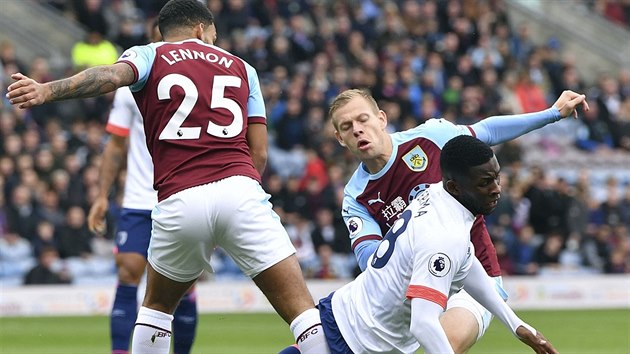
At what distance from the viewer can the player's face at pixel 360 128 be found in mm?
7457

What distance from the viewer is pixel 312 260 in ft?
62.5

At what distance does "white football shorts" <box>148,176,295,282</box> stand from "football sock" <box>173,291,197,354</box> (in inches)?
94.8

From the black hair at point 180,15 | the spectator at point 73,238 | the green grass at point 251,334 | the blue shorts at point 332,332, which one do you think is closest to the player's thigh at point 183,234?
the blue shorts at point 332,332

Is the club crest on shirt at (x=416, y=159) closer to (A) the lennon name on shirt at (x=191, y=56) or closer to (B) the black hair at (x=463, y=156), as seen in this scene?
(B) the black hair at (x=463, y=156)

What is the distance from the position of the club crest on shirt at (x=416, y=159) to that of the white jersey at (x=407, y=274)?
0.92 metres

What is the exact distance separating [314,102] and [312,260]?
3508mm

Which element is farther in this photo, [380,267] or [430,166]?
[430,166]

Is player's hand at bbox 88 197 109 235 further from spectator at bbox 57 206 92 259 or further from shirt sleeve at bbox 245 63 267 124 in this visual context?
spectator at bbox 57 206 92 259

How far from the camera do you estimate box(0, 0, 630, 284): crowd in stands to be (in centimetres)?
1852

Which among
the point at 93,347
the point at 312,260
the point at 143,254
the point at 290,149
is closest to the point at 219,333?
the point at 93,347

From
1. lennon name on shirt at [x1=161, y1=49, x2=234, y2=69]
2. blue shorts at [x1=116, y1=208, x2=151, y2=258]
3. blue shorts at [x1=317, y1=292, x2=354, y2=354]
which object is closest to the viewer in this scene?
blue shorts at [x1=317, y1=292, x2=354, y2=354]

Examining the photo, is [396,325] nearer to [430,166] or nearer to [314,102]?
[430,166]

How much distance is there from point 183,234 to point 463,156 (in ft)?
5.67

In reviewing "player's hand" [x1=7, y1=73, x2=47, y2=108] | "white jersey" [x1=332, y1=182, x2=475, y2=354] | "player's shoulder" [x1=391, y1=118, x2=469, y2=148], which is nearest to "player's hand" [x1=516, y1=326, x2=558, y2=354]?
"white jersey" [x1=332, y1=182, x2=475, y2=354]
